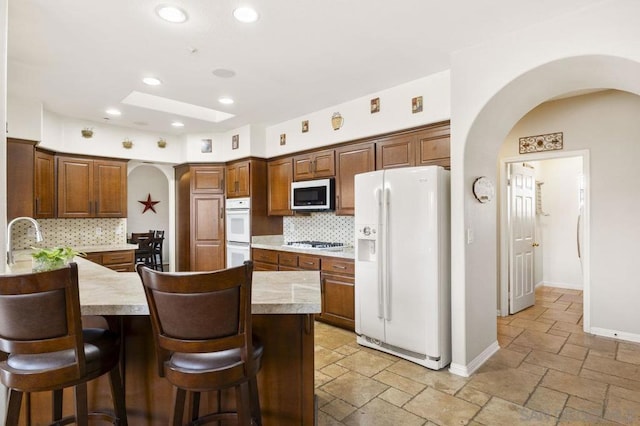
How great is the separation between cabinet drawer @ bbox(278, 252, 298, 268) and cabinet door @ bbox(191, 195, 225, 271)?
130 centimetres

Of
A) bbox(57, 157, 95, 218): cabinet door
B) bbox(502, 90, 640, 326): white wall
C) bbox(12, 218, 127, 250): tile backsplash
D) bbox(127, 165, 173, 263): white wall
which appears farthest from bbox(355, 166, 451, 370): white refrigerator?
bbox(127, 165, 173, 263): white wall

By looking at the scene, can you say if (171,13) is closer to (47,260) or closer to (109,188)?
(47,260)

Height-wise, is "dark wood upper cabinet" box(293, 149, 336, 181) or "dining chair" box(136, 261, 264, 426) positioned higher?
"dark wood upper cabinet" box(293, 149, 336, 181)

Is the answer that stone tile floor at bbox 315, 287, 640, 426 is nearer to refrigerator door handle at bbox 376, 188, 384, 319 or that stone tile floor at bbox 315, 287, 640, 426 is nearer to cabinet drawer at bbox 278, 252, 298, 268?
refrigerator door handle at bbox 376, 188, 384, 319

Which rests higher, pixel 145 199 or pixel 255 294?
pixel 145 199

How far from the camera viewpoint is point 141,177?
864cm

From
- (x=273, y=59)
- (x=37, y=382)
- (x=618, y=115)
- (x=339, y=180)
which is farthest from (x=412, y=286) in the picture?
(x=618, y=115)

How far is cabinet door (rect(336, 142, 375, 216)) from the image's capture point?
156 inches

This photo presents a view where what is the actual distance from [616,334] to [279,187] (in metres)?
4.28

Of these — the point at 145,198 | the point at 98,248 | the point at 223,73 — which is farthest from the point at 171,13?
the point at 145,198

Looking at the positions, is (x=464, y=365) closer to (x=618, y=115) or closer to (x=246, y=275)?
(x=246, y=275)

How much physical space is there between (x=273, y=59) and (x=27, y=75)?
2352 millimetres

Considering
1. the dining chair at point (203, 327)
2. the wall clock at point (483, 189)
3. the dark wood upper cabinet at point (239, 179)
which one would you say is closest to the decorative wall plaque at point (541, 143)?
the wall clock at point (483, 189)

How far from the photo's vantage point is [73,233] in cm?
501
